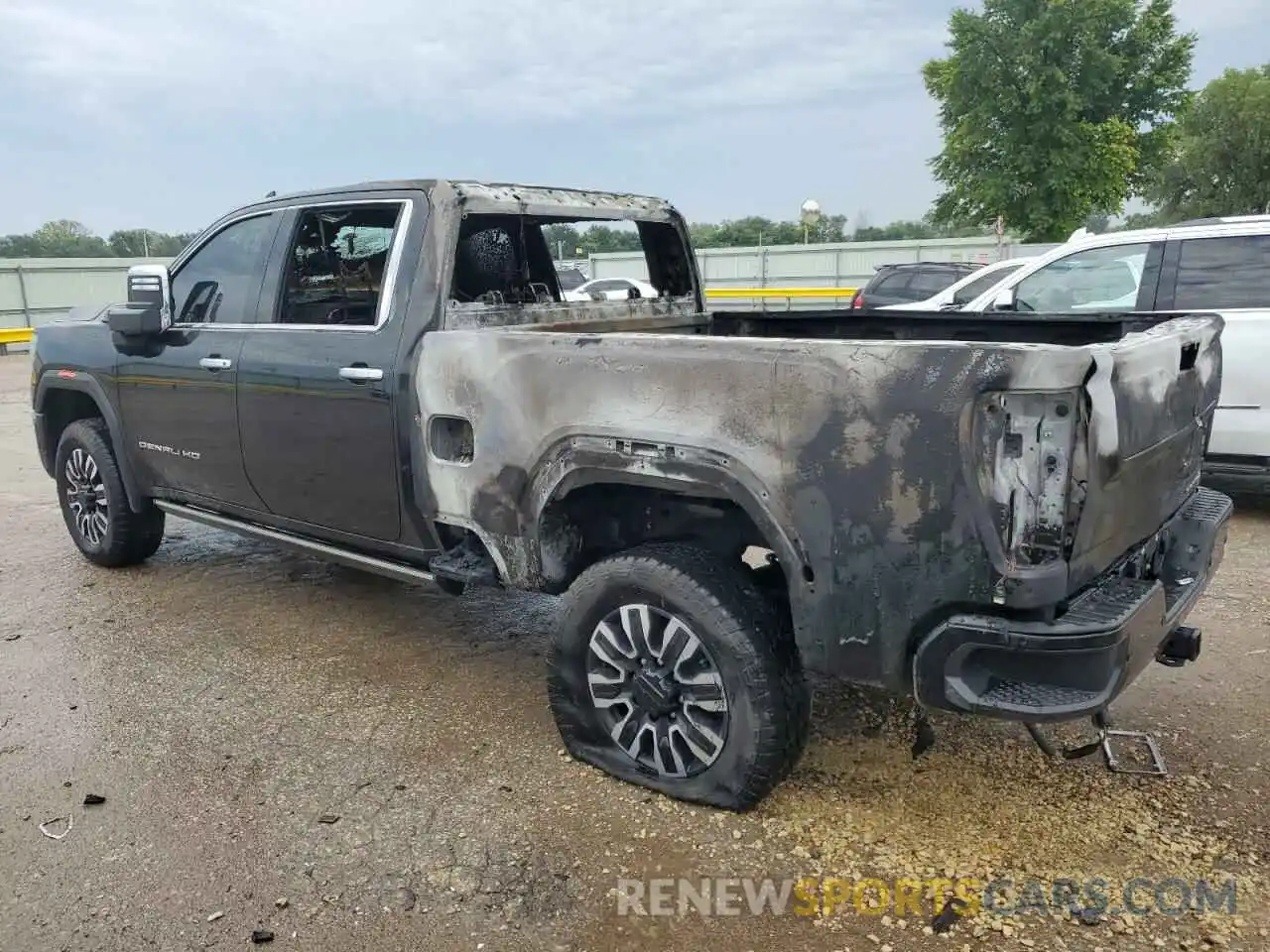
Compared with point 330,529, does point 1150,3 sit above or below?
above

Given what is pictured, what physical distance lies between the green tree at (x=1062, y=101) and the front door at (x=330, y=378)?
23.9 metres

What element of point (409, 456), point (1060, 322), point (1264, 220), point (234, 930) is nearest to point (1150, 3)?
point (1264, 220)

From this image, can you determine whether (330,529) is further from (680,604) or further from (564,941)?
(564,941)

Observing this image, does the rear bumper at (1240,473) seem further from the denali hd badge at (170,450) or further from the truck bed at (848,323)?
the denali hd badge at (170,450)

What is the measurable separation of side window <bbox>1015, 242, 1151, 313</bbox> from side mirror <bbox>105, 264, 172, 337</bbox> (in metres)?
5.02

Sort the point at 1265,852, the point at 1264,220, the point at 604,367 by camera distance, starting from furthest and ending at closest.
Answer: the point at 1264,220 < the point at 604,367 < the point at 1265,852

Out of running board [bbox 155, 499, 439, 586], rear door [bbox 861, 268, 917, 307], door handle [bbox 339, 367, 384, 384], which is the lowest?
running board [bbox 155, 499, 439, 586]

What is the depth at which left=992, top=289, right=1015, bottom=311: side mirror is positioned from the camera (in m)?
6.63

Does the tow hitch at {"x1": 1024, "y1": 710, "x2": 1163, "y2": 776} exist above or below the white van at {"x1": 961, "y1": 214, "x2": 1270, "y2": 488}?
below

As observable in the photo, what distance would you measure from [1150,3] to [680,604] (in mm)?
27515

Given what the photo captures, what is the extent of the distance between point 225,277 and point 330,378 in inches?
45.7

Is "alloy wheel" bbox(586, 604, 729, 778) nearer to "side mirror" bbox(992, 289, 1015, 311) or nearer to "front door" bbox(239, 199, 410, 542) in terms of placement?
"front door" bbox(239, 199, 410, 542)

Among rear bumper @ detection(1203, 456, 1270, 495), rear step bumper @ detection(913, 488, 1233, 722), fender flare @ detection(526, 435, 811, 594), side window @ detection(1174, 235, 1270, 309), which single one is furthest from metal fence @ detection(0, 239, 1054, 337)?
rear step bumper @ detection(913, 488, 1233, 722)

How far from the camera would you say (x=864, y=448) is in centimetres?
247
